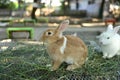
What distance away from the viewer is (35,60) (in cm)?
161

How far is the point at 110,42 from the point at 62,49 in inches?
14.5

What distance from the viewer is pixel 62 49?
135cm

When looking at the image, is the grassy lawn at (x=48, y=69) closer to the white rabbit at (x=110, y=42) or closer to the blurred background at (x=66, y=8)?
the white rabbit at (x=110, y=42)

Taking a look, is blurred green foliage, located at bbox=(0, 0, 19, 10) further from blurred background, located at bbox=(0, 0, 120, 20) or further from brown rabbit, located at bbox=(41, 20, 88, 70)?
brown rabbit, located at bbox=(41, 20, 88, 70)

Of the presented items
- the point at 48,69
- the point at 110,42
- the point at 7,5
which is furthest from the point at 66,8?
the point at 48,69

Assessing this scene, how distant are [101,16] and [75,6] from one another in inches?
194

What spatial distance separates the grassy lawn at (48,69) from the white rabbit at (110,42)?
0.04m

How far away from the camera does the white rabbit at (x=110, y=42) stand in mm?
1570

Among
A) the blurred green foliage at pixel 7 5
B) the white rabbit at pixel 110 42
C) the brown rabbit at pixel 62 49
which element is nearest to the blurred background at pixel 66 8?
the blurred green foliage at pixel 7 5

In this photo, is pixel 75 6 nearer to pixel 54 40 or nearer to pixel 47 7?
pixel 47 7

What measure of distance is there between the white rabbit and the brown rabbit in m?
0.22

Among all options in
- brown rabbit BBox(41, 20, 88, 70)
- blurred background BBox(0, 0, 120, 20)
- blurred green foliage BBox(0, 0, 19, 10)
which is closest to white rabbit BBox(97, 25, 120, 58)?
brown rabbit BBox(41, 20, 88, 70)

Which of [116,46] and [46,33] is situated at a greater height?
[46,33]

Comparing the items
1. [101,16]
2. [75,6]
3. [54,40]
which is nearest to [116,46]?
[54,40]
